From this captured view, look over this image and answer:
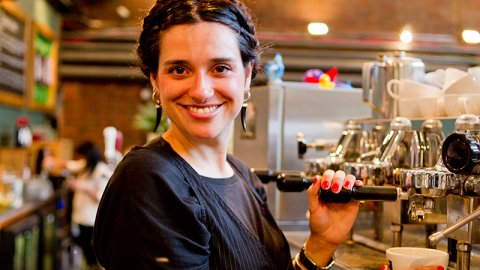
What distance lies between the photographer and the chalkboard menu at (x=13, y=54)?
503 centimetres

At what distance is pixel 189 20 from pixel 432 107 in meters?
0.69

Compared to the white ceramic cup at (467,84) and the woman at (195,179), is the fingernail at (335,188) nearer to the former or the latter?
the woman at (195,179)

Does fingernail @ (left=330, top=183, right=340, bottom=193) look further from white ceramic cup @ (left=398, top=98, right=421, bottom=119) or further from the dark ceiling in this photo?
the dark ceiling

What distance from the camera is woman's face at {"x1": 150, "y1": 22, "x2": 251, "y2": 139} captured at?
129cm

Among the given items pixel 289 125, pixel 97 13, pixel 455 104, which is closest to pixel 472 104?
pixel 455 104

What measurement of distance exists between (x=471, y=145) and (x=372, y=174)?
340mm

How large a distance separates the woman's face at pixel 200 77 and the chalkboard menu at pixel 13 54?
4.07 m

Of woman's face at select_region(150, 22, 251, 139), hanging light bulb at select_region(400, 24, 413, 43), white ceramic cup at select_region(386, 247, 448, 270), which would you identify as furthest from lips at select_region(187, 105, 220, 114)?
hanging light bulb at select_region(400, 24, 413, 43)

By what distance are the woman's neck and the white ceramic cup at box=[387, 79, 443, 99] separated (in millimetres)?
574

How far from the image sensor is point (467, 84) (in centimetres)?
143

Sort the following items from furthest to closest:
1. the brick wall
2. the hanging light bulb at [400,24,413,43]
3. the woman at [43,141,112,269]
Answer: the brick wall → the hanging light bulb at [400,24,413,43] → the woman at [43,141,112,269]

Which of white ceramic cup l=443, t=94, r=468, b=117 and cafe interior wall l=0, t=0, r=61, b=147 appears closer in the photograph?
white ceramic cup l=443, t=94, r=468, b=117

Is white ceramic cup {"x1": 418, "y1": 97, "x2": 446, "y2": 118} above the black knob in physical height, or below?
above

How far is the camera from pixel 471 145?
3.48 feet
